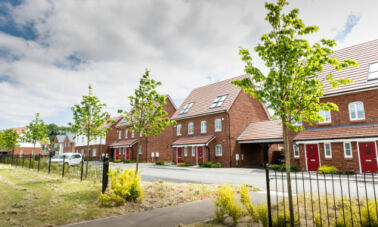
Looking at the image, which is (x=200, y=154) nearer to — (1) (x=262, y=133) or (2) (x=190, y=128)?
(2) (x=190, y=128)

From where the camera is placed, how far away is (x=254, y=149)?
2836 centimetres

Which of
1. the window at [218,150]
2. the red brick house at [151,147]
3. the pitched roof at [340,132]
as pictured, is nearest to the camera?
the pitched roof at [340,132]

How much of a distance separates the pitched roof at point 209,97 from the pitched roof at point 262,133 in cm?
365

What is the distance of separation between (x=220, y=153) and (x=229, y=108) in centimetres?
519

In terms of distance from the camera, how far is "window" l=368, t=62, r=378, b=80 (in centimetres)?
1726

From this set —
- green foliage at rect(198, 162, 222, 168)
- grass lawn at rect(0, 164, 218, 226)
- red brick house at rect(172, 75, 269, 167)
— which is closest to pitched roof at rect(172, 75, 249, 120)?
red brick house at rect(172, 75, 269, 167)

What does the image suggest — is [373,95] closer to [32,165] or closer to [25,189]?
[25,189]

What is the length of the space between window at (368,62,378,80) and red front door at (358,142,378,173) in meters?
4.86

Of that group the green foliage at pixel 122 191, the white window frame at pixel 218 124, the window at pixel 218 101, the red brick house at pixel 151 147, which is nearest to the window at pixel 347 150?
the white window frame at pixel 218 124

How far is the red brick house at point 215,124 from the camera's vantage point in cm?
2653

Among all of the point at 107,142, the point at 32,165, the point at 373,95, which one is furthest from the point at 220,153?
the point at 107,142

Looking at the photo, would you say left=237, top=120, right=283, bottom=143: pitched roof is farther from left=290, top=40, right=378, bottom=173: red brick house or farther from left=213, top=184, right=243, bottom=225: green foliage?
left=213, top=184, right=243, bottom=225: green foliage

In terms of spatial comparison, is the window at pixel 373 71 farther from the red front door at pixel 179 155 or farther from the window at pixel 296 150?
the red front door at pixel 179 155

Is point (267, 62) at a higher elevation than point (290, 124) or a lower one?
higher
